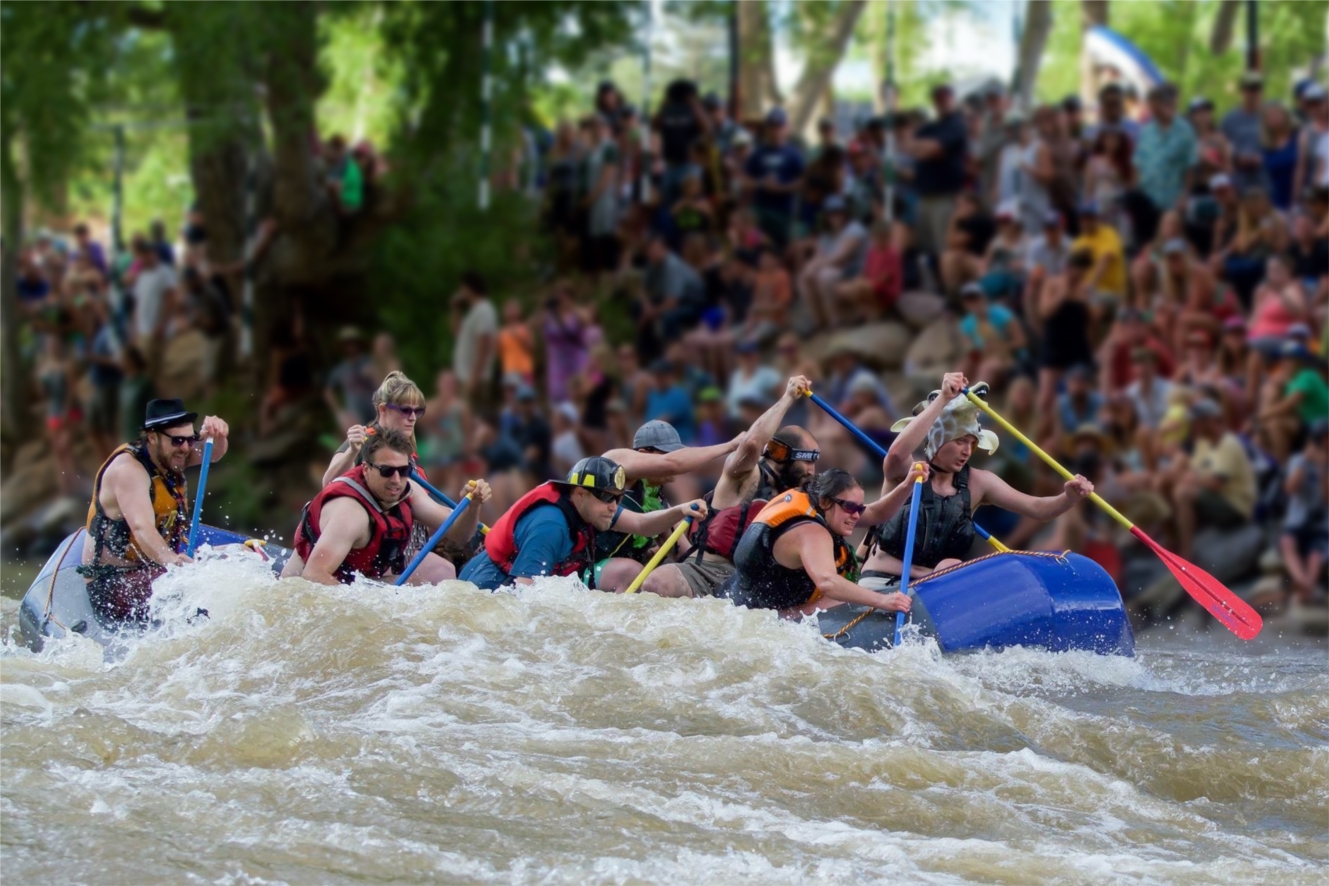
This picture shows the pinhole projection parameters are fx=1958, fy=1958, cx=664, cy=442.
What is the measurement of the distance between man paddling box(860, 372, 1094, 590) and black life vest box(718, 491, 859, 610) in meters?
0.46

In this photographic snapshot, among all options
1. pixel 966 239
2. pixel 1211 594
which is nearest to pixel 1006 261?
pixel 966 239

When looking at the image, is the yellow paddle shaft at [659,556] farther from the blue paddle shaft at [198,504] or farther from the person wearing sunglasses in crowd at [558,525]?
the blue paddle shaft at [198,504]

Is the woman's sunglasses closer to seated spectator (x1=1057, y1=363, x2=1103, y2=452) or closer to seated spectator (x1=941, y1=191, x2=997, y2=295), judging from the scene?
seated spectator (x1=1057, y1=363, x2=1103, y2=452)

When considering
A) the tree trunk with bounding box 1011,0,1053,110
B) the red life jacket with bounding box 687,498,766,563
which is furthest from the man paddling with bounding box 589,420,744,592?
the tree trunk with bounding box 1011,0,1053,110

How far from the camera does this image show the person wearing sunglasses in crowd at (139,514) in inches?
340

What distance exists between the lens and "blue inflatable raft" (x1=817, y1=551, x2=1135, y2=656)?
823 cm

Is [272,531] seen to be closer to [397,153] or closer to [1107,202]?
[397,153]

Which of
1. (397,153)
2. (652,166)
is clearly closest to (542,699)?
(652,166)

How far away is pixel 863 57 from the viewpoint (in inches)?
684

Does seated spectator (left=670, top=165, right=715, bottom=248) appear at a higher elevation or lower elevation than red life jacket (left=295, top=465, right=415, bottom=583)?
higher

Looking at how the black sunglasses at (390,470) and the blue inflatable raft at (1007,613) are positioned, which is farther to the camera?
the black sunglasses at (390,470)

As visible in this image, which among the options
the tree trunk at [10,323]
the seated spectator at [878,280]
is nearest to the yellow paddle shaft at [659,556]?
the seated spectator at [878,280]

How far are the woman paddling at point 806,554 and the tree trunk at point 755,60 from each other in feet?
28.0

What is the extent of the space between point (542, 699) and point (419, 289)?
971 cm
